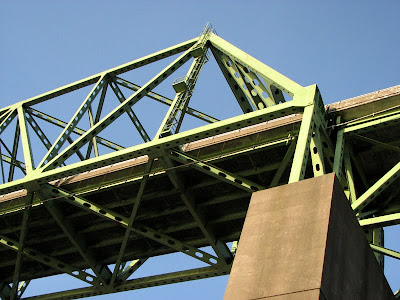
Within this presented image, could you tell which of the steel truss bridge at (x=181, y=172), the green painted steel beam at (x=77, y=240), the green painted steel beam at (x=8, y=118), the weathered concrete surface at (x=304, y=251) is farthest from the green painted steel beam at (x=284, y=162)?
the green painted steel beam at (x=8, y=118)

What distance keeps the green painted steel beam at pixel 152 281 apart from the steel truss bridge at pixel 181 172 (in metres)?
0.05

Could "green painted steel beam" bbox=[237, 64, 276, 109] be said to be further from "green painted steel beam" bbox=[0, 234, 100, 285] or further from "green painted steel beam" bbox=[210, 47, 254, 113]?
"green painted steel beam" bbox=[0, 234, 100, 285]

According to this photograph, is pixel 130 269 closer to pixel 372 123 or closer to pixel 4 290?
pixel 4 290

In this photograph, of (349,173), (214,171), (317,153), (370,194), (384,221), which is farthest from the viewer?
(214,171)

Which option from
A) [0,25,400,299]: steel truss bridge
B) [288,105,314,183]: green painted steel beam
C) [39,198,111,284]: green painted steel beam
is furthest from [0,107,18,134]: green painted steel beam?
[288,105,314,183]: green painted steel beam

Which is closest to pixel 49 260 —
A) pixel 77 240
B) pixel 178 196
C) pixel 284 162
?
pixel 77 240

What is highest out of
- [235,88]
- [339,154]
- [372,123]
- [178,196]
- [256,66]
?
[235,88]

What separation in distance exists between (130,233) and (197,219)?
9.71 ft

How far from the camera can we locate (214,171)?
17875mm

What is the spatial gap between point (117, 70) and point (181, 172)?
16.9 ft

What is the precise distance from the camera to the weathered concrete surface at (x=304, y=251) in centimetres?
955

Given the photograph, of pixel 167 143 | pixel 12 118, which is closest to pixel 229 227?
pixel 167 143

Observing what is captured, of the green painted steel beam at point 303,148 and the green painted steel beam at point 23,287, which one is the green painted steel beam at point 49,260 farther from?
the green painted steel beam at point 303,148

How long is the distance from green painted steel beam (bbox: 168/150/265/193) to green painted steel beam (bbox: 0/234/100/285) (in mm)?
7037
